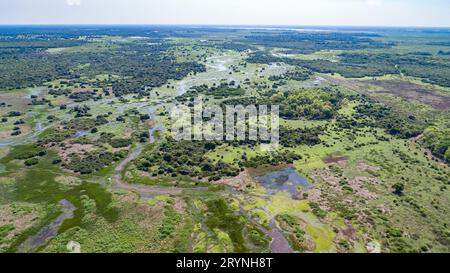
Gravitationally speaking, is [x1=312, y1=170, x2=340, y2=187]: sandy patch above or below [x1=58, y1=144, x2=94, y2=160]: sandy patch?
below

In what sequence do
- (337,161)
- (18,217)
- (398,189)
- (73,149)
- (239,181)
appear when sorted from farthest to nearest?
(73,149), (337,161), (239,181), (398,189), (18,217)

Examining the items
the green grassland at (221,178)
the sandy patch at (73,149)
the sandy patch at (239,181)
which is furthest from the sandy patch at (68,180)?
the sandy patch at (239,181)

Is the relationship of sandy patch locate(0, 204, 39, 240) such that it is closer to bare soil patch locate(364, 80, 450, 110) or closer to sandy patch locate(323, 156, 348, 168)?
sandy patch locate(323, 156, 348, 168)

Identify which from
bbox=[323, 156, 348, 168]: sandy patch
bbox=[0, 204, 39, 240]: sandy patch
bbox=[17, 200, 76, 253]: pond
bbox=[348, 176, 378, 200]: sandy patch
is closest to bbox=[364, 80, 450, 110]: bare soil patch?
bbox=[323, 156, 348, 168]: sandy patch

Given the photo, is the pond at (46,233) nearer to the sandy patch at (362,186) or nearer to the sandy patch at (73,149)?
the sandy patch at (73,149)

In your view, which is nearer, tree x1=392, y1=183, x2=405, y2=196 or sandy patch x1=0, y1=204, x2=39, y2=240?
sandy patch x1=0, y1=204, x2=39, y2=240

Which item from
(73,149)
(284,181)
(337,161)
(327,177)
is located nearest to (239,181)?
(284,181)

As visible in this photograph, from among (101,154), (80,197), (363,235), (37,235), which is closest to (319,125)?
(363,235)

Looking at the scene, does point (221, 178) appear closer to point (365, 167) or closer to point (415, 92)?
point (365, 167)
